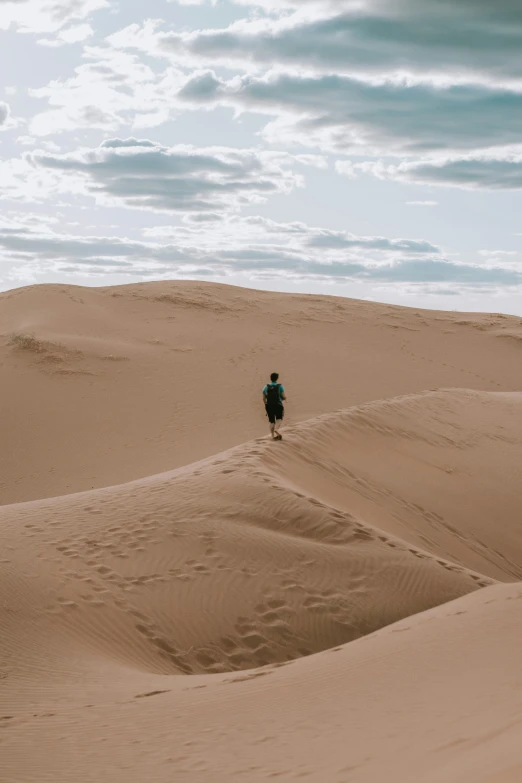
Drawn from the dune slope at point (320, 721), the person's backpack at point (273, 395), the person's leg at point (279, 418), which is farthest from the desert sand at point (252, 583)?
the person's backpack at point (273, 395)

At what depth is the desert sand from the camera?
4.73 m

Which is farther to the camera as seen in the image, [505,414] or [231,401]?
[231,401]

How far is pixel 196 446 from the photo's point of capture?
61.6 feet


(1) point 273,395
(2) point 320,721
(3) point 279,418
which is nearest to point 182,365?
(3) point 279,418

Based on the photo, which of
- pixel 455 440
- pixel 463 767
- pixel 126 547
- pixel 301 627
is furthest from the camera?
pixel 455 440

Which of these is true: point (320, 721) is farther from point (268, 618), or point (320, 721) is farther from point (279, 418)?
point (279, 418)

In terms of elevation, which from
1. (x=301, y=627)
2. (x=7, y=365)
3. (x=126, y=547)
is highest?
(x=7, y=365)

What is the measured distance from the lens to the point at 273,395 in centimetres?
1267

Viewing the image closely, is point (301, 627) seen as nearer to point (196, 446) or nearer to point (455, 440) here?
point (455, 440)

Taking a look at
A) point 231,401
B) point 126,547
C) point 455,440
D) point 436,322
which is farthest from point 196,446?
point 436,322

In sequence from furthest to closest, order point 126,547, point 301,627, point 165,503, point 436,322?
1. point 436,322
2. point 165,503
3. point 126,547
4. point 301,627

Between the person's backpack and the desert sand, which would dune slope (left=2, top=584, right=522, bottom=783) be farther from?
the person's backpack

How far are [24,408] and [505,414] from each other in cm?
1136

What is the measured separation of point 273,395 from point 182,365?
10921 millimetres
